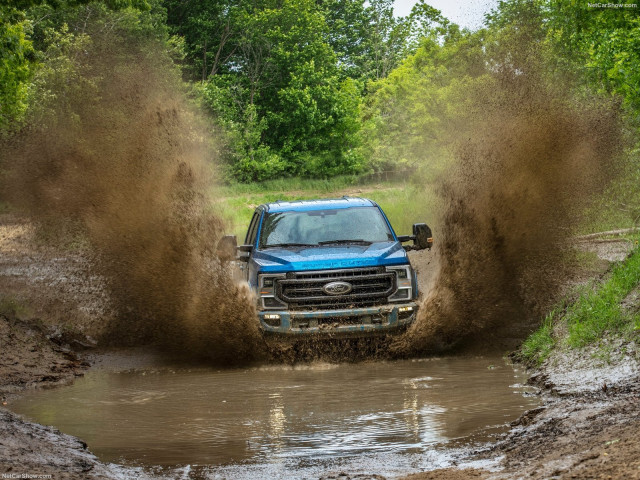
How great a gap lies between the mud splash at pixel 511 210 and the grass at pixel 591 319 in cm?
82

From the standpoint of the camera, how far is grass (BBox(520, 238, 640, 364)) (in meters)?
10.0

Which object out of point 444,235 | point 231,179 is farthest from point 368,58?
point 444,235

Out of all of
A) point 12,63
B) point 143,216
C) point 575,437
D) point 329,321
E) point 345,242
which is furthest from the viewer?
point 12,63

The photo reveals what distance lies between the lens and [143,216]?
15.1 meters

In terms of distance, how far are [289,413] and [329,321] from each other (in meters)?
2.20

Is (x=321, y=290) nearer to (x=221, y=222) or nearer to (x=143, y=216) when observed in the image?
(x=221, y=222)

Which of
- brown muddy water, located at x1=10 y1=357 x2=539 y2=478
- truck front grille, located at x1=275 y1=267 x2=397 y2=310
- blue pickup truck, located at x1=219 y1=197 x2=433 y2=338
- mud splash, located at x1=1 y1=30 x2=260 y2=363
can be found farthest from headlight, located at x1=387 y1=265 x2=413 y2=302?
mud splash, located at x1=1 y1=30 x2=260 y2=363

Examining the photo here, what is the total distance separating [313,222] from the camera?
12023 mm

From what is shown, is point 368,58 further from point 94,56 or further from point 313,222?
point 313,222

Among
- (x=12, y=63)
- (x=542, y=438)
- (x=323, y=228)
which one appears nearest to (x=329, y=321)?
(x=323, y=228)

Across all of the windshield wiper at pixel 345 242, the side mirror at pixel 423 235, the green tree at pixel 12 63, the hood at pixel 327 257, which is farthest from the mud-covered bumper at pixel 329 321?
the green tree at pixel 12 63

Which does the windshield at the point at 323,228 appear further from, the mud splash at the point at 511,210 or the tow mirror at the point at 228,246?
the mud splash at the point at 511,210

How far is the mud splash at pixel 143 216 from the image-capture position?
12047mm

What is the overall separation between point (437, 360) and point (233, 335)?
256 centimetres
